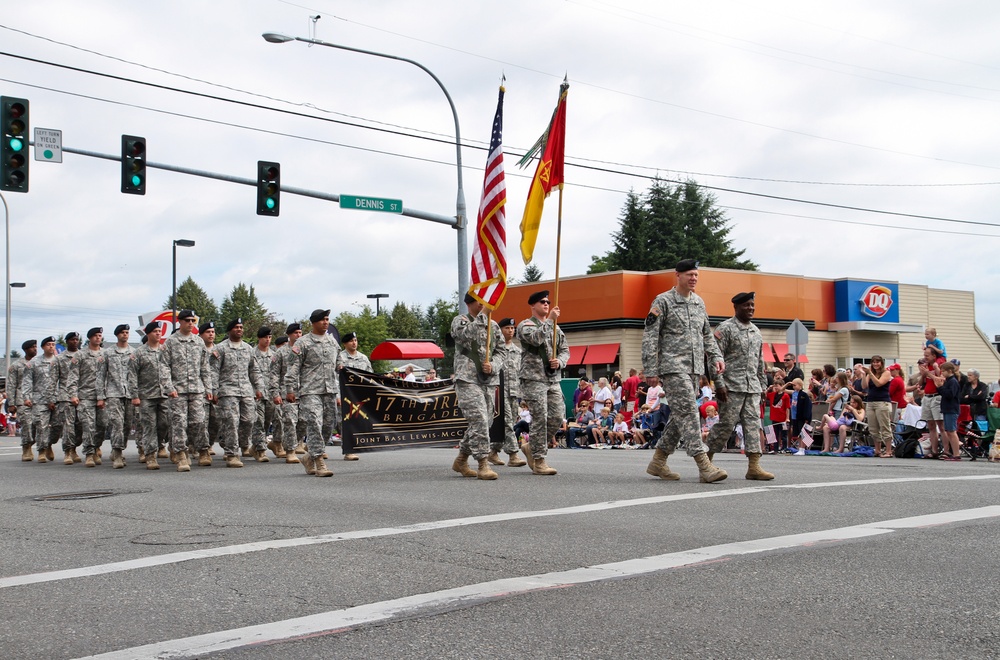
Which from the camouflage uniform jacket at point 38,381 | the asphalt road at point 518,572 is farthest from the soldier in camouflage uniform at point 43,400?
the asphalt road at point 518,572

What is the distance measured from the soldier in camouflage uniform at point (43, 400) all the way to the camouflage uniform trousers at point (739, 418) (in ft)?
39.0

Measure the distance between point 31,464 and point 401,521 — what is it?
11.8m

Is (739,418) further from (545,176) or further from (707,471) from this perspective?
(545,176)

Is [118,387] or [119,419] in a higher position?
[118,387]

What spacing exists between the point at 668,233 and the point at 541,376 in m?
63.7

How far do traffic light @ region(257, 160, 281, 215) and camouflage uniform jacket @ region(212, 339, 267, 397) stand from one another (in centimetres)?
650

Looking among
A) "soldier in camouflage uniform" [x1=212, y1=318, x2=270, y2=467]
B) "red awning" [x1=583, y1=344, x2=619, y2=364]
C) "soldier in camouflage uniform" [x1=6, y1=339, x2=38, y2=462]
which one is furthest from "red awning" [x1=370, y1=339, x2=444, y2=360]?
"soldier in camouflage uniform" [x1=212, y1=318, x2=270, y2=467]

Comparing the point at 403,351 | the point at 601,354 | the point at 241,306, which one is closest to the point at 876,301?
the point at 601,354

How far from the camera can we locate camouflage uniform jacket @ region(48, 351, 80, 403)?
17.7m

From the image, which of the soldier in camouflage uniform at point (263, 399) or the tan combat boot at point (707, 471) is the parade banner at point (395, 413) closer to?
the soldier in camouflage uniform at point (263, 399)

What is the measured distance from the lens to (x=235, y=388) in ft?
53.6

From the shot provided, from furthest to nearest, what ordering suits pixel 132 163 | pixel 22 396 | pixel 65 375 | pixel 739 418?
pixel 132 163
pixel 22 396
pixel 65 375
pixel 739 418

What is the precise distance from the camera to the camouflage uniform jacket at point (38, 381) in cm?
1875

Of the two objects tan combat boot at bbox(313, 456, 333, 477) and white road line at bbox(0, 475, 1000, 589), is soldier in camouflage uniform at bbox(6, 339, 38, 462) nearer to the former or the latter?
tan combat boot at bbox(313, 456, 333, 477)
